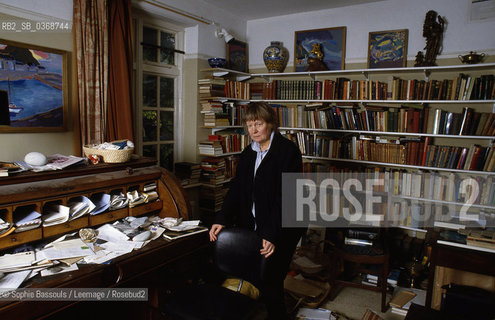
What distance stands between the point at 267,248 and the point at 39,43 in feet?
7.10

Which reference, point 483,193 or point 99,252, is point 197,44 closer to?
point 99,252

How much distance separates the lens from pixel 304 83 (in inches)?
163

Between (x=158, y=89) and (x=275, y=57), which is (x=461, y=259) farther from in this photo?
(x=158, y=89)

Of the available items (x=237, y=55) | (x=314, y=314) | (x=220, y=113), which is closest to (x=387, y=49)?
(x=237, y=55)

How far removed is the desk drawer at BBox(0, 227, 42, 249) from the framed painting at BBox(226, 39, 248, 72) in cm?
Answer: 319

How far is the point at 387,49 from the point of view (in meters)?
3.83

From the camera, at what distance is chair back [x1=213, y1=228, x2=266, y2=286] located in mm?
1913

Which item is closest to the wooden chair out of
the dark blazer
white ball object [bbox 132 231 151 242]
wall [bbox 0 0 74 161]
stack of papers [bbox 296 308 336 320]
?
stack of papers [bbox 296 308 336 320]

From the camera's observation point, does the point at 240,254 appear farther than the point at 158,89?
No

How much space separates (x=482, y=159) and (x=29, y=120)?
378 centimetres

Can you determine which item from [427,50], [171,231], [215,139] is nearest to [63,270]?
[171,231]

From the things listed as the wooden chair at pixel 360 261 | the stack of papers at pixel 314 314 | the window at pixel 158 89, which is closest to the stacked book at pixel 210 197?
the window at pixel 158 89

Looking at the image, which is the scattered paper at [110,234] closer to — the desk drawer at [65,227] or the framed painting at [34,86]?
the desk drawer at [65,227]

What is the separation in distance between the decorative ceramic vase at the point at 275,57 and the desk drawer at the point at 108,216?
2820mm
